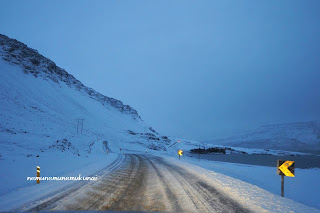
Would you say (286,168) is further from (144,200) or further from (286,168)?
(144,200)

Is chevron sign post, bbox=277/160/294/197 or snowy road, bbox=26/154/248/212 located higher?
chevron sign post, bbox=277/160/294/197

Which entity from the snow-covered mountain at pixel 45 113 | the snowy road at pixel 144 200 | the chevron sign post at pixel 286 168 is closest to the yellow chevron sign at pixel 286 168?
the chevron sign post at pixel 286 168

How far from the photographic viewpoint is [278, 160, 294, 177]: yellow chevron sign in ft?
28.1

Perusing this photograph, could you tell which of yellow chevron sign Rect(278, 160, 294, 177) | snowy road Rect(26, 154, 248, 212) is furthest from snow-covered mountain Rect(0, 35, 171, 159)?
yellow chevron sign Rect(278, 160, 294, 177)

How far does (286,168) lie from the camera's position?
8.66 metres

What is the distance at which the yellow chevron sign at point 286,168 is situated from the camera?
8.56m

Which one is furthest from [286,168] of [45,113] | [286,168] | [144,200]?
[45,113]

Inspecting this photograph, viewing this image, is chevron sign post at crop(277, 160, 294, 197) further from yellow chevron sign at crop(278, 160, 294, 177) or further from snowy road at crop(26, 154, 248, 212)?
snowy road at crop(26, 154, 248, 212)

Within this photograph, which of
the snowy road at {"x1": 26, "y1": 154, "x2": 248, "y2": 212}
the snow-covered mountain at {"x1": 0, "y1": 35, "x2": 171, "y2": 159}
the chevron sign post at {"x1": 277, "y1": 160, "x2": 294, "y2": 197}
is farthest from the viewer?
the snow-covered mountain at {"x1": 0, "y1": 35, "x2": 171, "y2": 159}

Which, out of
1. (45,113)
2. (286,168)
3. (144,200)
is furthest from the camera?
(45,113)

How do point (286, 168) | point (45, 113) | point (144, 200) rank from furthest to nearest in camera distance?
point (45, 113) → point (286, 168) → point (144, 200)

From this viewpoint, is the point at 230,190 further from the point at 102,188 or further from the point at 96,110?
the point at 96,110

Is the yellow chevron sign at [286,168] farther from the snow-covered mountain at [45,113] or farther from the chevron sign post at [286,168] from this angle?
the snow-covered mountain at [45,113]

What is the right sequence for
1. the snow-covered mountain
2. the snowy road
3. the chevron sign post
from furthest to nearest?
1. the snow-covered mountain
2. the chevron sign post
3. the snowy road
